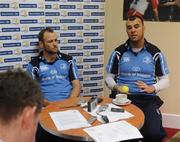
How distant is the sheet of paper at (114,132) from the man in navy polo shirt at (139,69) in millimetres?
840

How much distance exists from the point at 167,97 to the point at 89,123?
191 centimetres

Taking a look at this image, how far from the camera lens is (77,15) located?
11.9 feet

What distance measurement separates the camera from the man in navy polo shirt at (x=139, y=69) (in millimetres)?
2922

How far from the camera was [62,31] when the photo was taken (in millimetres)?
3543

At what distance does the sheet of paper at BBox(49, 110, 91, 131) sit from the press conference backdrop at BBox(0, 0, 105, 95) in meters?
1.15

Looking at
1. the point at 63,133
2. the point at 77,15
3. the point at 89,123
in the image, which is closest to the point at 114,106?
the point at 89,123

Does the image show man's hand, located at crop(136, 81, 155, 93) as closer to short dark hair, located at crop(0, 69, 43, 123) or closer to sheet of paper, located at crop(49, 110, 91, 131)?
sheet of paper, located at crop(49, 110, 91, 131)

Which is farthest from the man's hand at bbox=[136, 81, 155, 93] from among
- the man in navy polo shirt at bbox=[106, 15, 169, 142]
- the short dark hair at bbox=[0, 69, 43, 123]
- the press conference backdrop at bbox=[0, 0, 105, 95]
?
the short dark hair at bbox=[0, 69, 43, 123]

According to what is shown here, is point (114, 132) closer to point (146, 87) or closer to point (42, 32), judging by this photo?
point (146, 87)

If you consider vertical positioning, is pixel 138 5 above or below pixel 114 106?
above

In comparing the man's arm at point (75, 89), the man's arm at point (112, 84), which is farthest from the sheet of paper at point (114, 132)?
the man's arm at point (75, 89)

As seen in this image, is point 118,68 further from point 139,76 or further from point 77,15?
point 77,15

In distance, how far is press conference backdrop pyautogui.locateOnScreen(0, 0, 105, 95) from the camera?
10.4 feet

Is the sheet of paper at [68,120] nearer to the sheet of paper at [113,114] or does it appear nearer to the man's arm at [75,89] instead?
the sheet of paper at [113,114]
